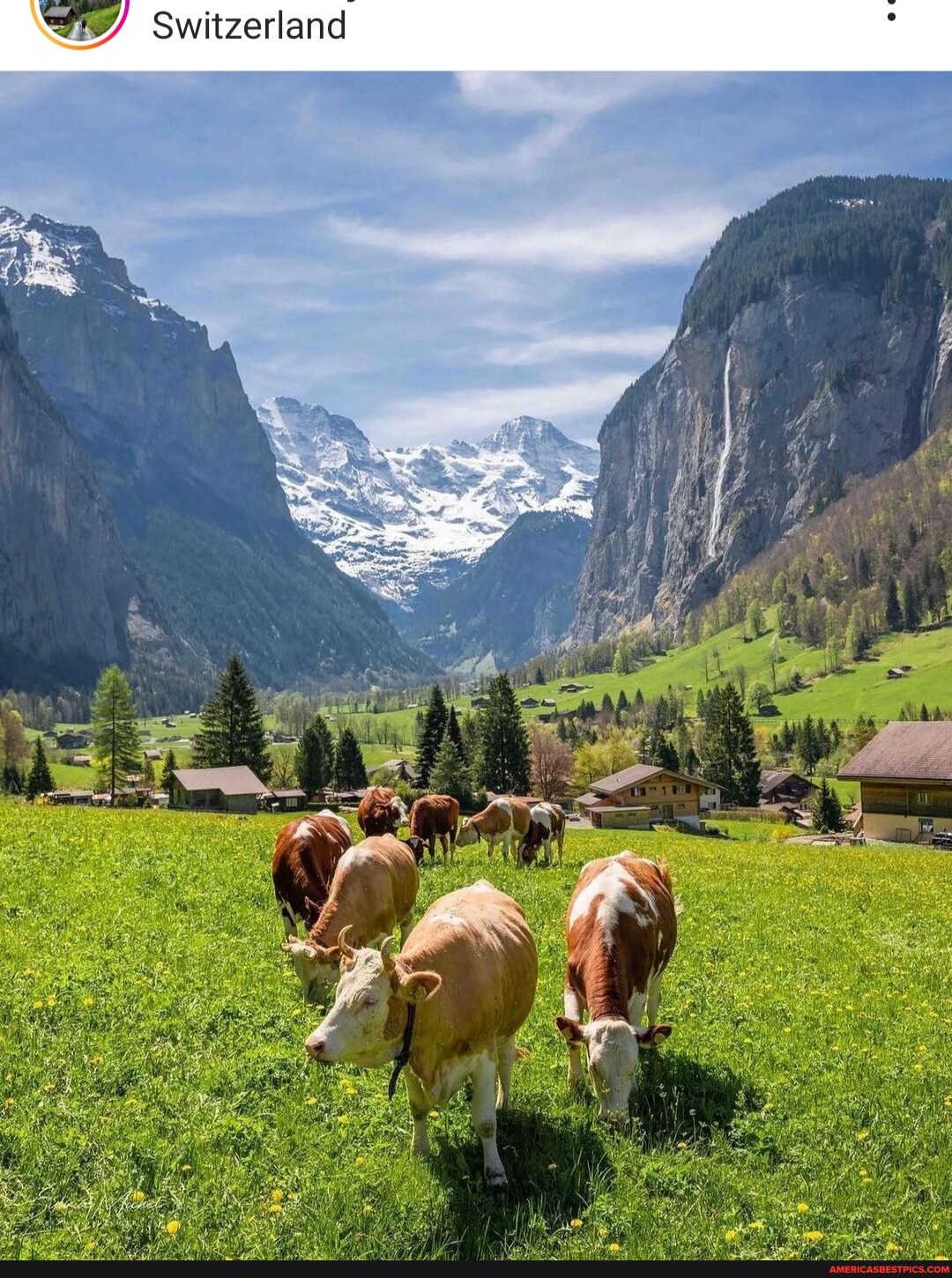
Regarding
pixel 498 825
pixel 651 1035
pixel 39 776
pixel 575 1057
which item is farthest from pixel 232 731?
pixel 651 1035

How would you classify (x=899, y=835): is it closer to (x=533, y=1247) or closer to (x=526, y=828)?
(x=526, y=828)

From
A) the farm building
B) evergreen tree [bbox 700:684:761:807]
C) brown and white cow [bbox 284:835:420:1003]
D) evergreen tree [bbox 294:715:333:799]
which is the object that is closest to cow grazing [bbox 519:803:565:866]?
brown and white cow [bbox 284:835:420:1003]

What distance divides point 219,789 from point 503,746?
111ft

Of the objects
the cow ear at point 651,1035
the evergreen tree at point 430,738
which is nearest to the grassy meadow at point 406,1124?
the cow ear at point 651,1035

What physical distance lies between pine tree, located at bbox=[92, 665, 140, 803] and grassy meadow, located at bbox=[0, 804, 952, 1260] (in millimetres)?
86255

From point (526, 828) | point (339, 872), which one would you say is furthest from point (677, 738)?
point (339, 872)

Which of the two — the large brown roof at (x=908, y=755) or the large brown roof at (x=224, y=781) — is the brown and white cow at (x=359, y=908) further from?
the large brown roof at (x=224, y=781)

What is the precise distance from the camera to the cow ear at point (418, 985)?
8.90 metres

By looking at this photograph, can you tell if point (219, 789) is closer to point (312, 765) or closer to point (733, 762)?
point (312, 765)

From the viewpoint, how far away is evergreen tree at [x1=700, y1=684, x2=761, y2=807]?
436 feet

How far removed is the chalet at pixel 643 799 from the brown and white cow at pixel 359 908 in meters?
92.6

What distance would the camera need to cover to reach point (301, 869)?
18172 millimetres

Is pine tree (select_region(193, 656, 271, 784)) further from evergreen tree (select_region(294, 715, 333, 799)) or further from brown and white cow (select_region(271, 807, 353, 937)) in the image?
brown and white cow (select_region(271, 807, 353, 937))
